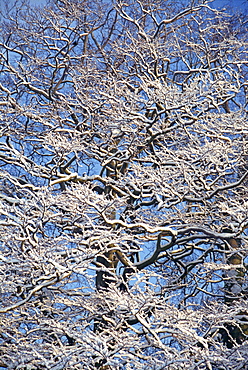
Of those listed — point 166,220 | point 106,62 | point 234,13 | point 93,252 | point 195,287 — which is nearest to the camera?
point 93,252

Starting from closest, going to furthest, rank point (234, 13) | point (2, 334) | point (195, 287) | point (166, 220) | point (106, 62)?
point (2, 334) < point (166, 220) < point (195, 287) < point (106, 62) < point (234, 13)

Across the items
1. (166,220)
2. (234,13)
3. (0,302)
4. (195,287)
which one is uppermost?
(234,13)

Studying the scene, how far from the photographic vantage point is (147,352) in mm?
8250

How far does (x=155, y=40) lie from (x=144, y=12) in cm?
101

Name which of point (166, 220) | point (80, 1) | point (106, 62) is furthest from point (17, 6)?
point (166, 220)

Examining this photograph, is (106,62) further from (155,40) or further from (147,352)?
(147,352)

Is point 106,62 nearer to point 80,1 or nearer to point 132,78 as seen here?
point 132,78

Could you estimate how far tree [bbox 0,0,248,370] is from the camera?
7.96 m

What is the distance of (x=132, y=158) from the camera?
→ 9289mm

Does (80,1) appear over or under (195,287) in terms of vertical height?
over

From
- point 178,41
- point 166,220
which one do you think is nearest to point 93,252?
point 166,220

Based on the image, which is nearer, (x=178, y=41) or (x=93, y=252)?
(x=93, y=252)

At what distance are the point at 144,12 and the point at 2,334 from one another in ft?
23.5

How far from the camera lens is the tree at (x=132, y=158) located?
26.1 feet
